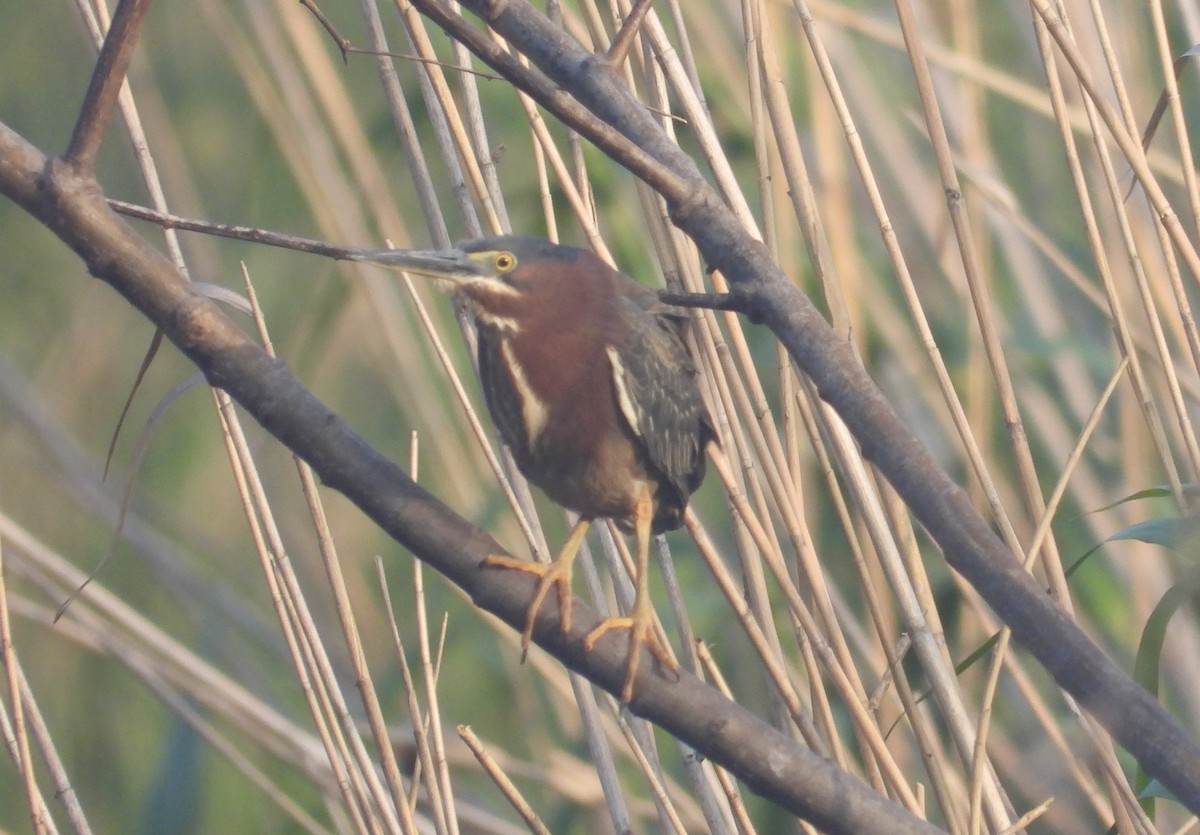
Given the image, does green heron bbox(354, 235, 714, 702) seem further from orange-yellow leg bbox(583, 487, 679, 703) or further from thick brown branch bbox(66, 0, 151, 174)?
thick brown branch bbox(66, 0, 151, 174)

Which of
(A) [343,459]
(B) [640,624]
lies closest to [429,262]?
(A) [343,459]

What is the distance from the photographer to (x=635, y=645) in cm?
111

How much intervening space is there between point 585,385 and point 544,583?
31 cm

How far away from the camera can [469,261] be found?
123 cm

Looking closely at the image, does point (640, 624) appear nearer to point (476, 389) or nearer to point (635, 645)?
point (635, 645)

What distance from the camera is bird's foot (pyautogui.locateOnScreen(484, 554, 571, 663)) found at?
111 cm

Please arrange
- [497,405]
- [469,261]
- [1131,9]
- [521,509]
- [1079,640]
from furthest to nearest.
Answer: [1131,9] → [521,509] → [497,405] → [469,261] → [1079,640]

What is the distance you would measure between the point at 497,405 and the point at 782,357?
0.33 meters

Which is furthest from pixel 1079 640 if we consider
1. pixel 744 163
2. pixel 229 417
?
pixel 744 163

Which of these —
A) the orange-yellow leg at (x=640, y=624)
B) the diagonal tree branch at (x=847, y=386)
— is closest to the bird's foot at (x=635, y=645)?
the orange-yellow leg at (x=640, y=624)

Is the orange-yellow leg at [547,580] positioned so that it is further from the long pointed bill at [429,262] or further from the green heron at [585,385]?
the long pointed bill at [429,262]

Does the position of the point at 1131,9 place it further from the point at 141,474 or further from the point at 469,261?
the point at 141,474

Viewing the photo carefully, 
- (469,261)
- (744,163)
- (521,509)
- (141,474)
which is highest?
A: (744,163)

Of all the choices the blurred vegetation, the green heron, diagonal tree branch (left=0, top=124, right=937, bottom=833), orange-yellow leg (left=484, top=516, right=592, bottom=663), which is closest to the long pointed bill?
the green heron
